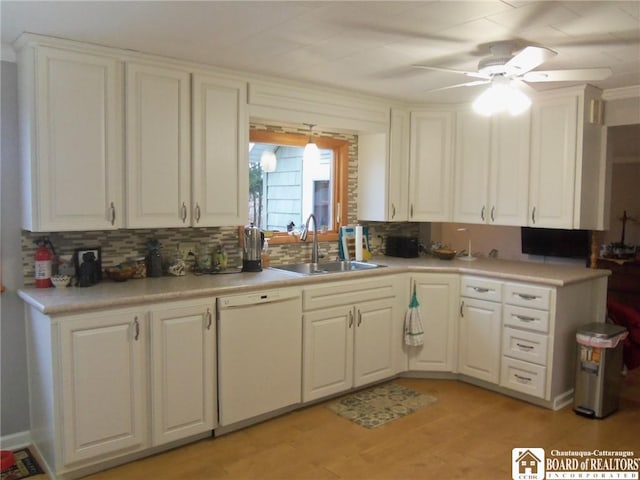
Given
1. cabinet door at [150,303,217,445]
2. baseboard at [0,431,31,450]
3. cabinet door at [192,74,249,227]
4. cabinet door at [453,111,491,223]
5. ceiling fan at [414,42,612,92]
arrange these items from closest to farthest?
ceiling fan at [414,42,612,92]
cabinet door at [150,303,217,445]
baseboard at [0,431,31,450]
cabinet door at [192,74,249,227]
cabinet door at [453,111,491,223]

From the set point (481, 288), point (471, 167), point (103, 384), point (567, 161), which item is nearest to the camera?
point (103, 384)

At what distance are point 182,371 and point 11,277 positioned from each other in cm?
110

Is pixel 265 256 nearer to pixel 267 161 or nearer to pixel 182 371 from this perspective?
pixel 267 161

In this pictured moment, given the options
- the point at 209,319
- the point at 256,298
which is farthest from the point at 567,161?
the point at 209,319

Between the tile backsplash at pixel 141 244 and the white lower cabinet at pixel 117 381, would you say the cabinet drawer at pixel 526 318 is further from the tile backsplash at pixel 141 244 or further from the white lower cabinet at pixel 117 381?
the white lower cabinet at pixel 117 381

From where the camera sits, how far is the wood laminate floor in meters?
2.75

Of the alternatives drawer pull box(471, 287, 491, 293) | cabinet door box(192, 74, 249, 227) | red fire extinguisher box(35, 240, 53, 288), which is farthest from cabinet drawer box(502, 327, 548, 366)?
red fire extinguisher box(35, 240, 53, 288)

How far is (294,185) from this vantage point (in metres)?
4.26

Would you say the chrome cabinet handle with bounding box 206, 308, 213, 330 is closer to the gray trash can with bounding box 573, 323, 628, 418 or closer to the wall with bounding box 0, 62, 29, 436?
the wall with bounding box 0, 62, 29, 436

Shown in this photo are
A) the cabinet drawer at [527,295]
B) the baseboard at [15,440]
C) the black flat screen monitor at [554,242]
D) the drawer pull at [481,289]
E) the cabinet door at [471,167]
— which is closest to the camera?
the baseboard at [15,440]

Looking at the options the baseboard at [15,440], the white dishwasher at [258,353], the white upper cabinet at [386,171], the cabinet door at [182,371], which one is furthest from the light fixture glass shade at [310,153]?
the baseboard at [15,440]

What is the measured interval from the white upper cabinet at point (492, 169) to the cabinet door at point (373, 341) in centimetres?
112

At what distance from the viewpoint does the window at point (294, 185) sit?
4.04 metres

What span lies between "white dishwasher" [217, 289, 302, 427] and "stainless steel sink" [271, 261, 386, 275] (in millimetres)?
573
